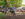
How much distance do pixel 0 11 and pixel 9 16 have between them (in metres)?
0.14

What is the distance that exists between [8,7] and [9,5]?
3cm

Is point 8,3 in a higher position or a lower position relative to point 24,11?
higher

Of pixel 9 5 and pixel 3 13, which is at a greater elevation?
pixel 9 5

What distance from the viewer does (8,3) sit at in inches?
27.4

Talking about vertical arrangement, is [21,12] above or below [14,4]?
below

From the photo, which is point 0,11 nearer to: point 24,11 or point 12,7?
point 12,7

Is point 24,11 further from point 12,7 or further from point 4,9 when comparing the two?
point 4,9

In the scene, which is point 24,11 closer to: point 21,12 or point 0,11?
point 21,12

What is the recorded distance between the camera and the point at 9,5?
2.30 feet

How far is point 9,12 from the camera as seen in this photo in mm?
701

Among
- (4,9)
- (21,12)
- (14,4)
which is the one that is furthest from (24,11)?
(4,9)

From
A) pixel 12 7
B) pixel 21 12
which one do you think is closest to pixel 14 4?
pixel 12 7

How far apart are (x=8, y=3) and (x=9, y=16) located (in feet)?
0.60

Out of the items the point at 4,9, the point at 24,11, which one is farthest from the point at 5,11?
the point at 24,11
